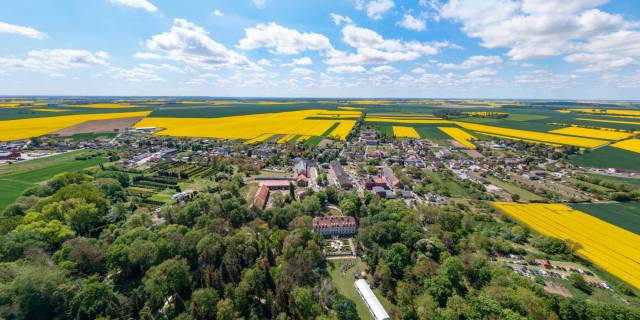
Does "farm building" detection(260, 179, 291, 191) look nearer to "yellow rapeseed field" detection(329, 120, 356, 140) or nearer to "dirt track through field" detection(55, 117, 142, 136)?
"yellow rapeseed field" detection(329, 120, 356, 140)

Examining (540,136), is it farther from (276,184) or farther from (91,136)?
(91,136)

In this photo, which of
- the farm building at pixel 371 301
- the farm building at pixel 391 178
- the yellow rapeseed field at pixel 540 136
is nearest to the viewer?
the farm building at pixel 371 301

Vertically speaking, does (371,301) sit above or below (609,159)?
below

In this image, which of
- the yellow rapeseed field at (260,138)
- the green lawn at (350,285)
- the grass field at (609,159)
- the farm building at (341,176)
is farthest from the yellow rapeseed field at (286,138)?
the grass field at (609,159)

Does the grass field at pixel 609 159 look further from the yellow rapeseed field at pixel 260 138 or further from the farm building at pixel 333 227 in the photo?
the yellow rapeseed field at pixel 260 138

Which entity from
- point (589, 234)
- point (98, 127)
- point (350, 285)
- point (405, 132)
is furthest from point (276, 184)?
→ point (98, 127)

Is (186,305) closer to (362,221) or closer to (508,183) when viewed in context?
(362,221)

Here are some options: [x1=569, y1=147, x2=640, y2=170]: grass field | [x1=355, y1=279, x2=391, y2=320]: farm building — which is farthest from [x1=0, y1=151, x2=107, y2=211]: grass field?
[x1=569, y1=147, x2=640, y2=170]: grass field
